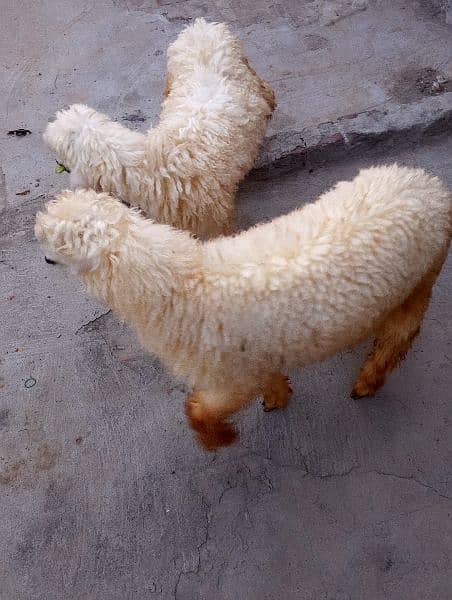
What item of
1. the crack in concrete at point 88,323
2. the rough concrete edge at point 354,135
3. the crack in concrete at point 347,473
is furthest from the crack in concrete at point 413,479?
the rough concrete edge at point 354,135

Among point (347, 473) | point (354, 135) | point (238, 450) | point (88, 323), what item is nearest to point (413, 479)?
point (347, 473)

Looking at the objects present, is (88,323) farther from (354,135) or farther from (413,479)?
(354,135)

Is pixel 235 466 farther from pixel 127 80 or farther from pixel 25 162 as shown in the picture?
pixel 127 80

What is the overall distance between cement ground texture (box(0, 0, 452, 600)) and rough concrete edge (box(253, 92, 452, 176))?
0.04 ft

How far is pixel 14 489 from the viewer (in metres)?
3.02

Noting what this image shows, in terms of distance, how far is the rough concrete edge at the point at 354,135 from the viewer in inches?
157

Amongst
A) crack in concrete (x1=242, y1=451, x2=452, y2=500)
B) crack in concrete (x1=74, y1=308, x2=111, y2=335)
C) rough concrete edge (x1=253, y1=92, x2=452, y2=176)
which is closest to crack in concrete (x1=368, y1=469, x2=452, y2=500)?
crack in concrete (x1=242, y1=451, x2=452, y2=500)

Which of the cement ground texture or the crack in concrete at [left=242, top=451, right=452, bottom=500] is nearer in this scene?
the cement ground texture

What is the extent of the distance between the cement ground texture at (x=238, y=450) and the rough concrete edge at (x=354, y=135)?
1 centimetres

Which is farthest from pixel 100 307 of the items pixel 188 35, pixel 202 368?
pixel 188 35

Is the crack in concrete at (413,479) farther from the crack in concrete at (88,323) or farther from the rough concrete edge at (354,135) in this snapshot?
the rough concrete edge at (354,135)

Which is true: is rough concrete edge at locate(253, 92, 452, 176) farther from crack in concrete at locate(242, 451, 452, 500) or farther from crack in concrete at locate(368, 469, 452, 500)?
crack in concrete at locate(368, 469, 452, 500)

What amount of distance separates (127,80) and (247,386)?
3.33m

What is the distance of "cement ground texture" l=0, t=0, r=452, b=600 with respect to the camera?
2.77 meters
